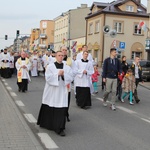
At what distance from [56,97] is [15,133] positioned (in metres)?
1.08

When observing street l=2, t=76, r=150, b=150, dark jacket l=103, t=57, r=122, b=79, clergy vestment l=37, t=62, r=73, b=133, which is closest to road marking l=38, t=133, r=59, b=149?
street l=2, t=76, r=150, b=150

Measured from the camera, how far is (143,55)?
47.4m

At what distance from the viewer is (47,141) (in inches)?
249

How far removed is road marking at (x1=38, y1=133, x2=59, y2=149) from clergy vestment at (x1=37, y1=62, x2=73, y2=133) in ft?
0.95

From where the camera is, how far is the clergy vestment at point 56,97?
683 centimetres

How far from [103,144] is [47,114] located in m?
1.44

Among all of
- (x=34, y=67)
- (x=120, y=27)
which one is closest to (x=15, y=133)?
(x=34, y=67)

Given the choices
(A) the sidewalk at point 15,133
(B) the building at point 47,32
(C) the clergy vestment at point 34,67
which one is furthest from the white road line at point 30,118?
(B) the building at point 47,32

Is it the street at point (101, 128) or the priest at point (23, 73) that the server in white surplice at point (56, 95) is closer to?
the street at point (101, 128)

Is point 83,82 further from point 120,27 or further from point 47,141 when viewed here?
point 120,27

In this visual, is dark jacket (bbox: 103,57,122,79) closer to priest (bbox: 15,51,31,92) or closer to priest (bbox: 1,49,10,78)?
priest (bbox: 15,51,31,92)

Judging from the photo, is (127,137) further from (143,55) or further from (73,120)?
(143,55)

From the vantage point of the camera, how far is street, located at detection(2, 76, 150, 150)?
6.20 meters

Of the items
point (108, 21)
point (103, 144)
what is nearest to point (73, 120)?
point (103, 144)
